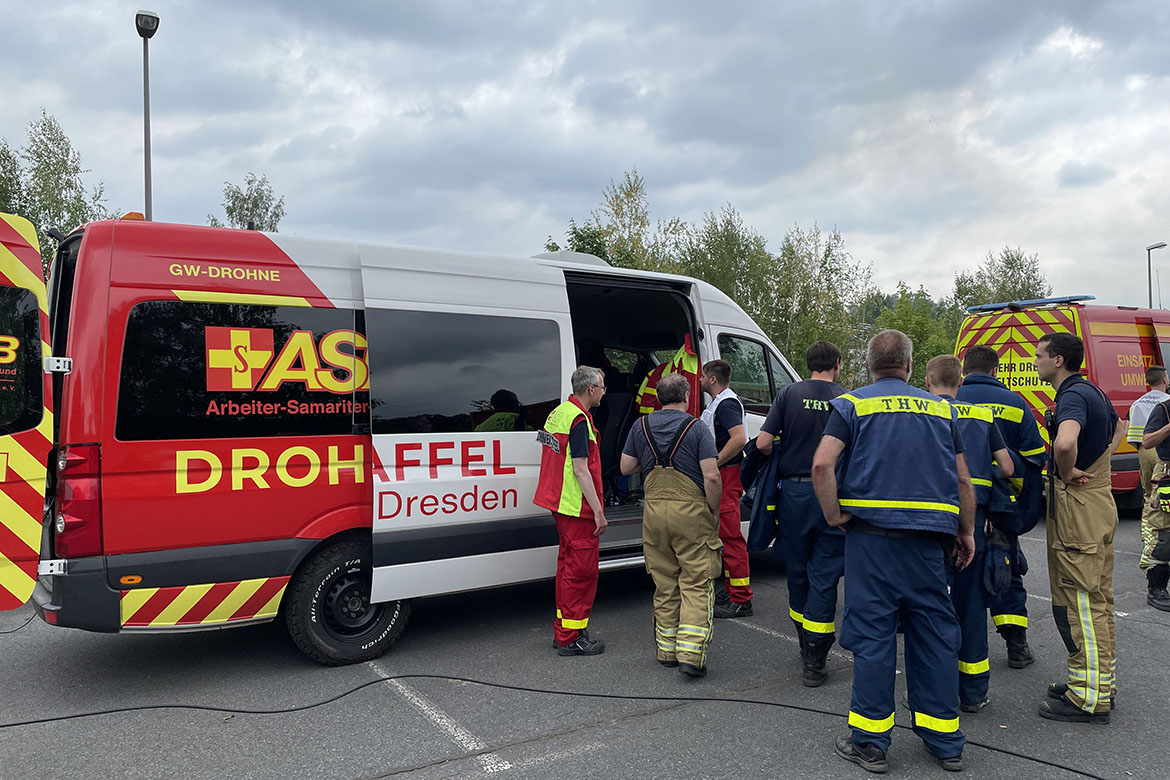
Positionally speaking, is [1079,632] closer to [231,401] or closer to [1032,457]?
[1032,457]

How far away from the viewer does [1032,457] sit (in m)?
4.11

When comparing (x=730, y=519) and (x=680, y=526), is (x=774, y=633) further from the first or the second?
(x=680, y=526)

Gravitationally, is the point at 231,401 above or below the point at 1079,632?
above

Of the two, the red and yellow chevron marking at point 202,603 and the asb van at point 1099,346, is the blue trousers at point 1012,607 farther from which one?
the asb van at point 1099,346

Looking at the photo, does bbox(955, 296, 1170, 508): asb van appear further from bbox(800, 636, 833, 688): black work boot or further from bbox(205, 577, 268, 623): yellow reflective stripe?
A: bbox(205, 577, 268, 623): yellow reflective stripe

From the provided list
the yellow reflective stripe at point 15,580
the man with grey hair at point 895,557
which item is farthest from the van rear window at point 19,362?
the man with grey hair at point 895,557

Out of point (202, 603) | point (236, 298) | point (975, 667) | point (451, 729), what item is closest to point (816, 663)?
point (975, 667)

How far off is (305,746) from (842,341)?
A: 22572 millimetres

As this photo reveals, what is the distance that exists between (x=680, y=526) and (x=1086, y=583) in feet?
6.60

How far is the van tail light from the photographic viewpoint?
3.80 meters

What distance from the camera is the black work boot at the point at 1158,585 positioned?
589 cm

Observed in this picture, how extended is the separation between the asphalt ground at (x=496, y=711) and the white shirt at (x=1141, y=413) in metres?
2.65

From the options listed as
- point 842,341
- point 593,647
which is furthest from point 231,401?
point 842,341

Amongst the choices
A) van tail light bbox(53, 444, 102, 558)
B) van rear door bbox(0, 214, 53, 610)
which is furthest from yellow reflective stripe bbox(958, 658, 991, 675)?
van rear door bbox(0, 214, 53, 610)
